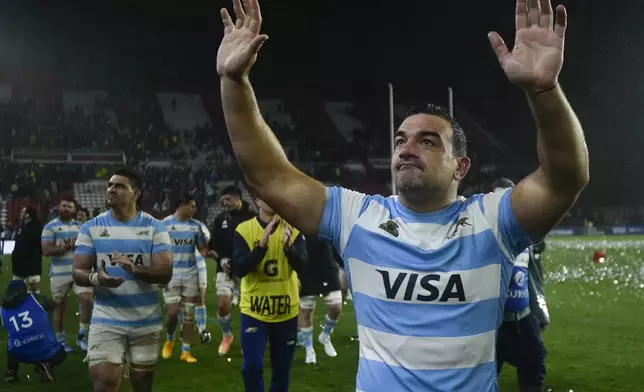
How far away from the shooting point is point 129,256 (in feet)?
20.0

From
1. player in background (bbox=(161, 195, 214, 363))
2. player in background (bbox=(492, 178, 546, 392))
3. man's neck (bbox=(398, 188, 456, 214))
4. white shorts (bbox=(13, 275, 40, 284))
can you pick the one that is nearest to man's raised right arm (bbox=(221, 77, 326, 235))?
man's neck (bbox=(398, 188, 456, 214))

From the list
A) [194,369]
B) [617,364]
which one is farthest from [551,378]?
[194,369]

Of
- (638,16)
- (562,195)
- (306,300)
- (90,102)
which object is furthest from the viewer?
(90,102)

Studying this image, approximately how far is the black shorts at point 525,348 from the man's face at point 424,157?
3.23 metres

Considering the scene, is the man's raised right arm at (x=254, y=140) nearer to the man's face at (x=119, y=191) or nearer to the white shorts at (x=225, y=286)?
the man's face at (x=119, y=191)

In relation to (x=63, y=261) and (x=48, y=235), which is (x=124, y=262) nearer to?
(x=63, y=261)

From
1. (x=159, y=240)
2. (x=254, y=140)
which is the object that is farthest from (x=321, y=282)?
(x=254, y=140)

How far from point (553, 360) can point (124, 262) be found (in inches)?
251

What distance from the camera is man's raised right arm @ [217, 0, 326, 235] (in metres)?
2.75

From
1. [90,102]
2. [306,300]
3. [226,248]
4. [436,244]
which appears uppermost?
[90,102]

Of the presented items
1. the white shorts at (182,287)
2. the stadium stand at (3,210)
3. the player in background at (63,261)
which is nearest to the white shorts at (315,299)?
the white shorts at (182,287)

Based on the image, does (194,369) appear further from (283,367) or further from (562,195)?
(562,195)

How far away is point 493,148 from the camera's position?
158 feet

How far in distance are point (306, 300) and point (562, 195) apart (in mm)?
7391
